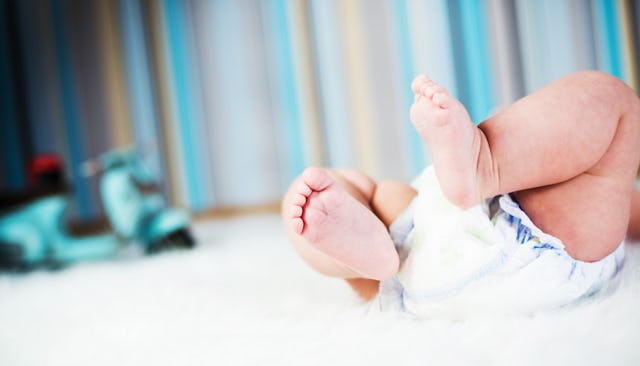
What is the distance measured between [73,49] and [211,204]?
1021mm

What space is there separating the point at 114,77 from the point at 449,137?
7.94 ft

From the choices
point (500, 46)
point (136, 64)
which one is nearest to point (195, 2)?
point (136, 64)

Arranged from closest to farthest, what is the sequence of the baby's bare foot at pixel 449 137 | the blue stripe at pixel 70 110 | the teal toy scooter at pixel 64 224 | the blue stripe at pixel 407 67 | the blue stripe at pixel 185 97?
the baby's bare foot at pixel 449 137 → the teal toy scooter at pixel 64 224 → the blue stripe at pixel 407 67 → the blue stripe at pixel 185 97 → the blue stripe at pixel 70 110

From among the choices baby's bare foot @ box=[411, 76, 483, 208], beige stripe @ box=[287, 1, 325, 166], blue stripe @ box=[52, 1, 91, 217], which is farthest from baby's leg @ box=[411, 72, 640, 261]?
blue stripe @ box=[52, 1, 91, 217]

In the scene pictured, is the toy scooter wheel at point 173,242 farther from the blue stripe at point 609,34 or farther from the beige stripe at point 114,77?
the blue stripe at point 609,34

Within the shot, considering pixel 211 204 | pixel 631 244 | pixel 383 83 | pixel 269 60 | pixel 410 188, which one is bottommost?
pixel 211 204

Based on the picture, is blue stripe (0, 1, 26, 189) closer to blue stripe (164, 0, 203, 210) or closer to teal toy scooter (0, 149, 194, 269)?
blue stripe (164, 0, 203, 210)

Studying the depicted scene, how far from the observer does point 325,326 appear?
0.73 metres

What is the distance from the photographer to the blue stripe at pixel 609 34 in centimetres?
181

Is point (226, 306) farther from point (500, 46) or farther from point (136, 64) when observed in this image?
point (136, 64)

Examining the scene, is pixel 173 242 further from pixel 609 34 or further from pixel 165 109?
pixel 609 34

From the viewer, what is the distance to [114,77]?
2654 mm

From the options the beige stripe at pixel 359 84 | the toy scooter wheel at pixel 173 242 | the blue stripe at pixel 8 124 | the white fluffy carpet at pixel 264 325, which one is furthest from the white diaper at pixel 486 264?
the blue stripe at pixel 8 124

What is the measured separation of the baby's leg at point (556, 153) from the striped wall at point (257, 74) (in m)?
1.40
